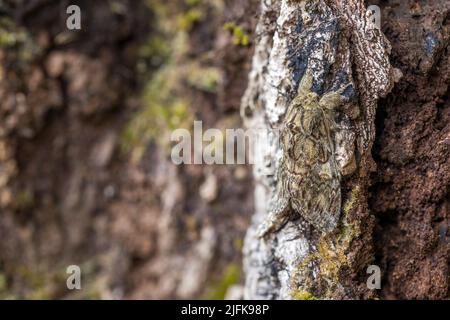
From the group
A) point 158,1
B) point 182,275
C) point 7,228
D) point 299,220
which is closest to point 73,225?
point 7,228

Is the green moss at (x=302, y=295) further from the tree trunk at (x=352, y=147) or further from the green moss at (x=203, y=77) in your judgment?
the green moss at (x=203, y=77)

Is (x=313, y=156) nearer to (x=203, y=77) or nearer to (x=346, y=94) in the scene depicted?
(x=346, y=94)

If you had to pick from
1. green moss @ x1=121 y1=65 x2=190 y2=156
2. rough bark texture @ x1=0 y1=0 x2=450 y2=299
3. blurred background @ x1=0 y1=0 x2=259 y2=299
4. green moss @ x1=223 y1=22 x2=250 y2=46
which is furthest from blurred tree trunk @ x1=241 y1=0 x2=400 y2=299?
green moss @ x1=121 y1=65 x2=190 y2=156

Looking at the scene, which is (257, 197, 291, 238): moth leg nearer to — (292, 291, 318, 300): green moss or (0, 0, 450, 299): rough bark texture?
(0, 0, 450, 299): rough bark texture

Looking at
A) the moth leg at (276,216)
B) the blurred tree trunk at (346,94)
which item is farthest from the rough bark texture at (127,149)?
the blurred tree trunk at (346,94)
